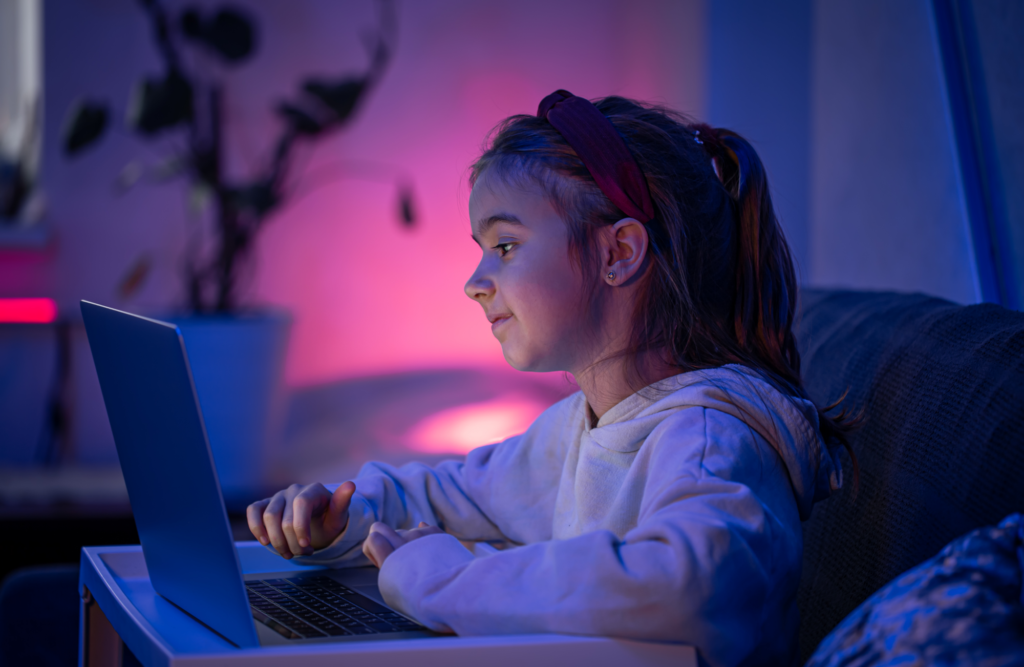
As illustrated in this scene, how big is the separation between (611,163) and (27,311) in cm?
279

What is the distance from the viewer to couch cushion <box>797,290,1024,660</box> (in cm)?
67

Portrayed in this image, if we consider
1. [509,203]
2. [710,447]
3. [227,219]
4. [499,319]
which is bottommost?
[710,447]

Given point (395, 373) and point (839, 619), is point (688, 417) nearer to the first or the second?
point (839, 619)

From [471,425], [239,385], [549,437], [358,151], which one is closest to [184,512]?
[549,437]

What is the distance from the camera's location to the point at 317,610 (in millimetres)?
708

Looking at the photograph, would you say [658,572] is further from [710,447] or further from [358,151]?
[358,151]

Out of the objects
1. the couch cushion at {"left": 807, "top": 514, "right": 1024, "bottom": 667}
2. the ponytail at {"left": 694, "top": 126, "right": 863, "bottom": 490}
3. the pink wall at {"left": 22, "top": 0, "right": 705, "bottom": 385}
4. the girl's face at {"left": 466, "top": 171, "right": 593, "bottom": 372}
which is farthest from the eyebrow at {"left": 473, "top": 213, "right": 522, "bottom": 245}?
the pink wall at {"left": 22, "top": 0, "right": 705, "bottom": 385}

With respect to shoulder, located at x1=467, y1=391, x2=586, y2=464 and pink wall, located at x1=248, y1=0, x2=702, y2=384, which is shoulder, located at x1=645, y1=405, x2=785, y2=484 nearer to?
shoulder, located at x1=467, y1=391, x2=586, y2=464

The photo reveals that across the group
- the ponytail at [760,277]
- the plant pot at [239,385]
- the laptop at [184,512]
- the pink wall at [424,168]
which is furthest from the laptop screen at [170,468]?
the pink wall at [424,168]

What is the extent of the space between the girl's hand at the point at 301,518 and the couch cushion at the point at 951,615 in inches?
17.6

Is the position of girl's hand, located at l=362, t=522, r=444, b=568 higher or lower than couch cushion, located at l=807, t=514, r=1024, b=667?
higher

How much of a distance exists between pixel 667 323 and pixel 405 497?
0.36 meters

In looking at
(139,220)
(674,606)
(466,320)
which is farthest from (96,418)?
(674,606)

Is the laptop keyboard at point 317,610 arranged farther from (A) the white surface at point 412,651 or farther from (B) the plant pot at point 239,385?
(B) the plant pot at point 239,385
